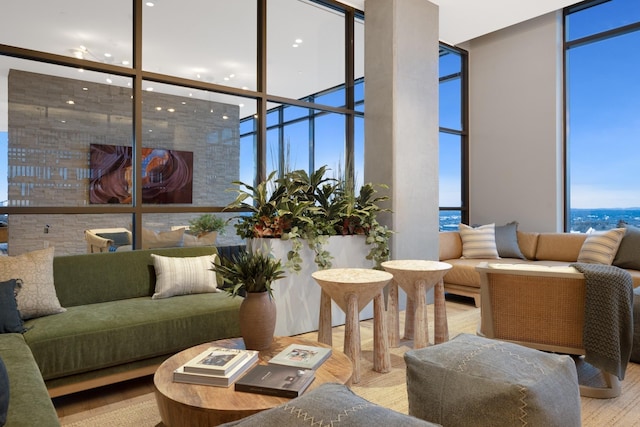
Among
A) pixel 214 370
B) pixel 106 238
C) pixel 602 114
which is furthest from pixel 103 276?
pixel 602 114

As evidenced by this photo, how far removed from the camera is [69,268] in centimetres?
279

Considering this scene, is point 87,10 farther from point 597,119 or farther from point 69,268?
point 597,119

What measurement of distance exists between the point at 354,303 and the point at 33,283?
1.92 meters

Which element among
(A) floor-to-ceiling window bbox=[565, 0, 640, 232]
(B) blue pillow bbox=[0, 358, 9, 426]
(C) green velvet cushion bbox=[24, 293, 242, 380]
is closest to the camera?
(B) blue pillow bbox=[0, 358, 9, 426]

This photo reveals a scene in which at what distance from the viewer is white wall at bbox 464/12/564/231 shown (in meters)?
5.29

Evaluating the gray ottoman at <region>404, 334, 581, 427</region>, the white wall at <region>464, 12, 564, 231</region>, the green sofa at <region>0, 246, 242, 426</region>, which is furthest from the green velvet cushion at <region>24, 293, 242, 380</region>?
the white wall at <region>464, 12, 564, 231</region>

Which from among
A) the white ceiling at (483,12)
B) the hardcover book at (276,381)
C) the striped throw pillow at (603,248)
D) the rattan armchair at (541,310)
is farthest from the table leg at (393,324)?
the white ceiling at (483,12)

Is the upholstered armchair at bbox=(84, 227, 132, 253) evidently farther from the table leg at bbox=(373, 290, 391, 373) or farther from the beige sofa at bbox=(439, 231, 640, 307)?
the beige sofa at bbox=(439, 231, 640, 307)

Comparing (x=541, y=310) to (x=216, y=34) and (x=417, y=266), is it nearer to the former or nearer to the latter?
(x=417, y=266)

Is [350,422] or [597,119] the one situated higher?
[597,119]

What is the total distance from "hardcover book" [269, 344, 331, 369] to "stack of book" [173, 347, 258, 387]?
14 cm

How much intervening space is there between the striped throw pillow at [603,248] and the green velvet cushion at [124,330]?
11.9 feet

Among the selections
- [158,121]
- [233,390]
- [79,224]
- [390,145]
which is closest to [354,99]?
[390,145]

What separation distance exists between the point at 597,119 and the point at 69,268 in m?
5.69
